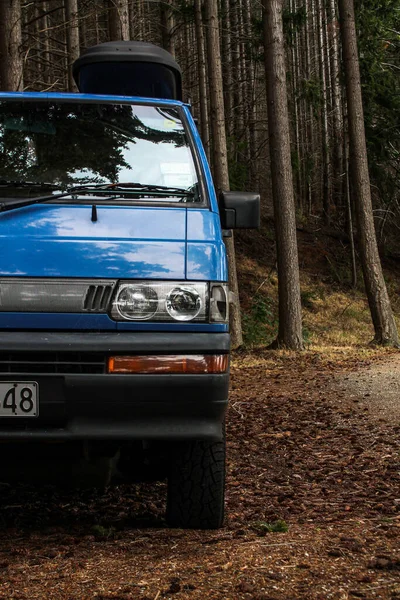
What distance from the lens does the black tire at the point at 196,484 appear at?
13.9 feet

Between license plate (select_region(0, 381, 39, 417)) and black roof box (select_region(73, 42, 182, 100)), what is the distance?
474 cm

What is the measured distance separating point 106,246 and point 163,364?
2.19 feet

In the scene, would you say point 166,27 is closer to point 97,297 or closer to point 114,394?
point 97,297

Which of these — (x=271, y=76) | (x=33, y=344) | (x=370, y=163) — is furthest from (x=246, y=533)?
(x=370, y=163)

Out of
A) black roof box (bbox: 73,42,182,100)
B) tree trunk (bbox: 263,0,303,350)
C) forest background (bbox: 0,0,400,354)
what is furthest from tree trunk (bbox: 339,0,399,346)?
black roof box (bbox: 73,42,182,100)

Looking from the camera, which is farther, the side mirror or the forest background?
the forest background

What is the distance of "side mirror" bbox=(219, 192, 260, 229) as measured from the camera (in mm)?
4875

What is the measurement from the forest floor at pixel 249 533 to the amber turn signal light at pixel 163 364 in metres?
0.91

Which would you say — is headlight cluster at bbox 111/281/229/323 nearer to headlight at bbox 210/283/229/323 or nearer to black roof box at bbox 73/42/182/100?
headlight at bbox 210/283/229/323

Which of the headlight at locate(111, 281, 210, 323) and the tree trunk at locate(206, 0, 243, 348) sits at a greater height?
the tree trunk at locate(206, 0, 243, 348)

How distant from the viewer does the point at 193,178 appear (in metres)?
4.79

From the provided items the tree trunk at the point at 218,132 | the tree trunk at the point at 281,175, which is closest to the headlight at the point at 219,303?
the tree trunk at the point at 281,175

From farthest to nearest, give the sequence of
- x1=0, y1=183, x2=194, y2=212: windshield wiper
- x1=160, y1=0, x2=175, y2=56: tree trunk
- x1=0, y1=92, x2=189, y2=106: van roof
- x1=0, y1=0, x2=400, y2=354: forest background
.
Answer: x1=160, y1=0, x2=175, y2=56: tree trunk < x1=0, y1=0, x2=400, y2=354: forest background < x1=0, y1=92, x2=189, y2=106: van roof < x1=0, y1=183, x2=194, y2=212: windshield wiper

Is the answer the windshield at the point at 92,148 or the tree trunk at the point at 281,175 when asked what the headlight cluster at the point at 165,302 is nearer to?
the windshield at the point at 92,148
